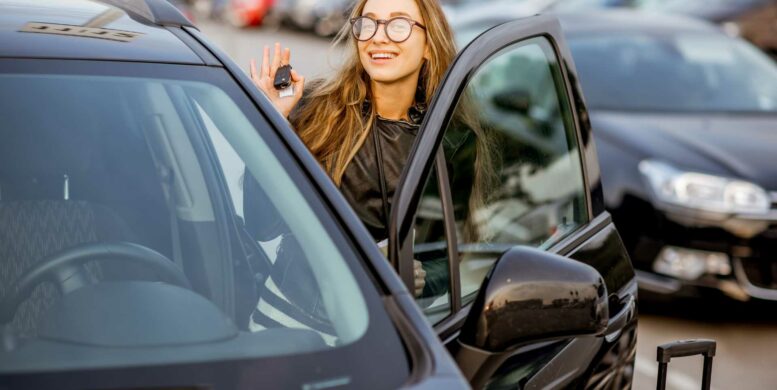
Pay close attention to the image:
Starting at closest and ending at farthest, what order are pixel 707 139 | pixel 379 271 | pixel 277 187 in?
pixel 379 271 < pixel 277 187 < pixel 707 139

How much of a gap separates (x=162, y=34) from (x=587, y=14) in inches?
242

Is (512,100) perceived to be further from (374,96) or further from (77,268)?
(77,268)

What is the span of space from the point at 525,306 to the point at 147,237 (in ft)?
2.62

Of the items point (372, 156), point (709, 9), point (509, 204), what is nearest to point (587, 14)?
point (509, 204)

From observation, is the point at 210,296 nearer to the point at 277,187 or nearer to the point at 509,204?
the point at 277,187

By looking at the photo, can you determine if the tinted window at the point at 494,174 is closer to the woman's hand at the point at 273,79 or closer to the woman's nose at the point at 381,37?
the woman's nose at the point at 381,37

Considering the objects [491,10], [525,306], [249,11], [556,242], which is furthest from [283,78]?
[249,11]

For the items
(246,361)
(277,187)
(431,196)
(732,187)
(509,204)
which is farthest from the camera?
(732,187)

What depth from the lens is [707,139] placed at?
6.90 m

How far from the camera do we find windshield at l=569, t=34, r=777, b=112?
24.9ft

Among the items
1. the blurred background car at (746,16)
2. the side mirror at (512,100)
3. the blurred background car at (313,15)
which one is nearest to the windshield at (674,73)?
the side mirror at (512,100)

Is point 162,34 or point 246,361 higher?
point 162,34

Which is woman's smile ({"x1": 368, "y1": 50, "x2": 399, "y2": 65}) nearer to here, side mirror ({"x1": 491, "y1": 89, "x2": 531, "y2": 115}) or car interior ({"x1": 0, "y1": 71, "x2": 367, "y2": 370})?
car interior ({"x1": 0, "y1": 71, "x2": 367, "y2": 370})

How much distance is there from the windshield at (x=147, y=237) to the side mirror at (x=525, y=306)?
22 centimetres
